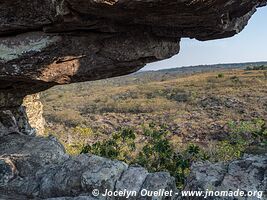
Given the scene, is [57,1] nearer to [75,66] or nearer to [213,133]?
[75,66]

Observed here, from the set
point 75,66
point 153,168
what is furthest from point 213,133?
point 75,66

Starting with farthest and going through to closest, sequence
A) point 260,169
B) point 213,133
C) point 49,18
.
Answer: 1. point 213,133
2. point 49,18
3. point 260,169

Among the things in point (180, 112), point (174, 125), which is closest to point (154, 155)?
point (174, 125)

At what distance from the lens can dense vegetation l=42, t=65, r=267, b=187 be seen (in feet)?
129

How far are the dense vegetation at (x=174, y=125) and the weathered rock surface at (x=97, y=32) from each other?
13.6 m

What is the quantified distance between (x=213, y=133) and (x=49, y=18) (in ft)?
150

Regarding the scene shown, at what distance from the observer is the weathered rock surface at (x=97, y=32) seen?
13141 mm

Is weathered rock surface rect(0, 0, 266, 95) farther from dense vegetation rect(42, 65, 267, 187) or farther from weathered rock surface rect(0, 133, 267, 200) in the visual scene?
dense vegetation rect(42, 65, 267, 187)

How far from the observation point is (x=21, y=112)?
24.5 metres

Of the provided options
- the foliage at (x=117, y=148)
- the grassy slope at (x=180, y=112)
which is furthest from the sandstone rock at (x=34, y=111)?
the grassy slope at (x=180, y=112)

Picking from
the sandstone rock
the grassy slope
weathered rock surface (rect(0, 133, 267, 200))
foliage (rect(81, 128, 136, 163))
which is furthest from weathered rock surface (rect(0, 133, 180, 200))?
the grassy slope

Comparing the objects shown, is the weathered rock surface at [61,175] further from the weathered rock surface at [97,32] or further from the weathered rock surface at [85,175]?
the weathered rock surface at [97,32]

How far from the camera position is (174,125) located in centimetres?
6375

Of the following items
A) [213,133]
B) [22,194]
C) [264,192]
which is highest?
[264,192]
